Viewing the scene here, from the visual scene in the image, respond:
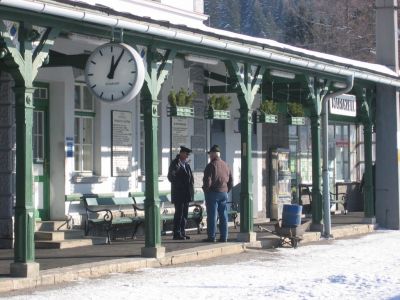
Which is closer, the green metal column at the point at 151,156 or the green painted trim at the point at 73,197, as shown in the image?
the green metal column at the point at 151,156

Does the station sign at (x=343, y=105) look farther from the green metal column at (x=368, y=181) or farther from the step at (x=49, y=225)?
the step at (x=49, y=225)

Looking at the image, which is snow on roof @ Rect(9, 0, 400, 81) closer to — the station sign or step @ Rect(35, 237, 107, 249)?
the station sign

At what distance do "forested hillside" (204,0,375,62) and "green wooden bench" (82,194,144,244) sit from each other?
1165 inches

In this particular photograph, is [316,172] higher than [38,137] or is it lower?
lower

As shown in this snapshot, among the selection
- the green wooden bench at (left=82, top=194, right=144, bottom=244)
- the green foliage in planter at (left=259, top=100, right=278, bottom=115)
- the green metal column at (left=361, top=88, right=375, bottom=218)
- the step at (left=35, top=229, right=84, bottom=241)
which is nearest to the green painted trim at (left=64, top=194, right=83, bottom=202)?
the green wooden bench at (left=82, top=194, right=144, bottom=244)

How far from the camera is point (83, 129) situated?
16484 mm

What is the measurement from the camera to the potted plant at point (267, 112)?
18516 mm

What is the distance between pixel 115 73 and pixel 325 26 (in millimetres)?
39336

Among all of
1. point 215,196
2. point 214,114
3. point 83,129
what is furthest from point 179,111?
point 83,129

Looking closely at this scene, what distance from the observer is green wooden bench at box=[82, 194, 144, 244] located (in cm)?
1576

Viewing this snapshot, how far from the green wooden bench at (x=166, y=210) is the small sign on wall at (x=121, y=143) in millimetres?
521

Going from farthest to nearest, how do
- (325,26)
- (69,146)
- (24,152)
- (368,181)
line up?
1. (325,26)
2. (368,181)
3. (69,146)
4. (24,152)

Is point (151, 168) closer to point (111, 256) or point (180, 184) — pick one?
point (111, 256)

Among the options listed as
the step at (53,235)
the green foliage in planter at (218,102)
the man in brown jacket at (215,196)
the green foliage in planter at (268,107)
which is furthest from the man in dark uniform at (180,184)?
the green foliage in planter at (268,107)
